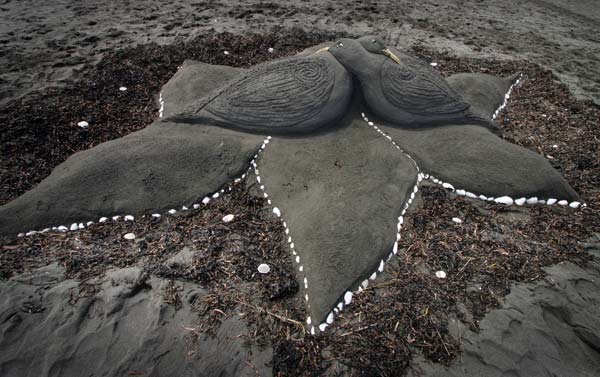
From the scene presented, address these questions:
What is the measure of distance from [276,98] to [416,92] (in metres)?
1.15

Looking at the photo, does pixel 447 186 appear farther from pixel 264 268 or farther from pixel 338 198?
pixel 264 268

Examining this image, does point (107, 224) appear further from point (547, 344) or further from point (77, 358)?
point (547, 344)

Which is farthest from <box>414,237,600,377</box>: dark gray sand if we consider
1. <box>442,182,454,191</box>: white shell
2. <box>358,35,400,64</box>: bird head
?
<box>358,35,400,64</box>: bird head

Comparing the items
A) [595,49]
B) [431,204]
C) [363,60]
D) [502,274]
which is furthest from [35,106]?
[595,49]

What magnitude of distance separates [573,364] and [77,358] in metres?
2.54

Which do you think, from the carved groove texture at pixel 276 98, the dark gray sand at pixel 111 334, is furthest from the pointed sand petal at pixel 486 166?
the dark gray sand at pixel 111 334

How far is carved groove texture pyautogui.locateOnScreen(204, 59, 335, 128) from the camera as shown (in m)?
2.89

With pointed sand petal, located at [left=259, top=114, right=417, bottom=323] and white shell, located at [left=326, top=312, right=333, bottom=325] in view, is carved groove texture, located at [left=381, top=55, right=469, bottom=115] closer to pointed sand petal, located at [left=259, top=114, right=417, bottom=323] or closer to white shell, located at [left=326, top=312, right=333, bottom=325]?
pointed sand petal, located at [left=259, top=114, right=417, bottom=323]

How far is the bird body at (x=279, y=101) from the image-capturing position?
2.89 m

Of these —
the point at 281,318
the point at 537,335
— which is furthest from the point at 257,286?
the point at 537,335

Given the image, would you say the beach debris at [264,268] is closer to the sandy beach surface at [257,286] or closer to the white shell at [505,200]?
the sandy beach surface at [257,286]

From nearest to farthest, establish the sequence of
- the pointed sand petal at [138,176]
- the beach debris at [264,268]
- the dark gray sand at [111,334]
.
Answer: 1. the dark gray sand at [111,334]
2. the beach debris at [264,268]
3. the pointed sand petal at [138,176]

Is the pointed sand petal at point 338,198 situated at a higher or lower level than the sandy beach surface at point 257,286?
higher

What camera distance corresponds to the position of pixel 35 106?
3.66 metres
